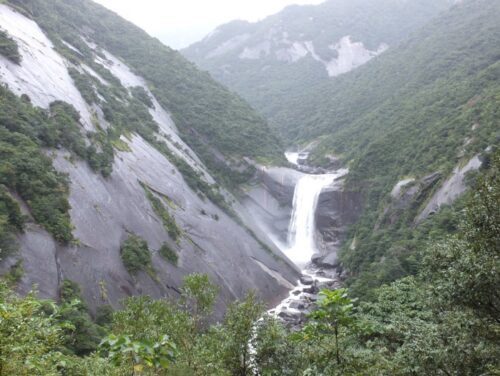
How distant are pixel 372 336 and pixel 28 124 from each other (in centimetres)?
2241

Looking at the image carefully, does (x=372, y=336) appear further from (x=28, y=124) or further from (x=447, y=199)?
(x=28, y=124)

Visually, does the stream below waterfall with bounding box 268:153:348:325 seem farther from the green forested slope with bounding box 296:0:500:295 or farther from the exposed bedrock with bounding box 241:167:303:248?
the green forested slope with bounding box 296:0:500:295

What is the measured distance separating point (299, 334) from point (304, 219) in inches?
1827

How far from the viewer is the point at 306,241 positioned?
5225 cm

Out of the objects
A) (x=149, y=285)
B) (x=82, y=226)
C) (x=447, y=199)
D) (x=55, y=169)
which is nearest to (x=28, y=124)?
(x=55, y=169)

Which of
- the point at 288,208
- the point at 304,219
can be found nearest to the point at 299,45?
the point at 288,208

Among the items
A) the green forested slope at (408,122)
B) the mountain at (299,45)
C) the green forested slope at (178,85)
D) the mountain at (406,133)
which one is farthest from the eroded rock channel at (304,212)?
the mountain at (299,45)

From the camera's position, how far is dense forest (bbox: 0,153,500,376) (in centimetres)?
635

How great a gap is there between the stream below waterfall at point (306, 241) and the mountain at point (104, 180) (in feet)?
5.75

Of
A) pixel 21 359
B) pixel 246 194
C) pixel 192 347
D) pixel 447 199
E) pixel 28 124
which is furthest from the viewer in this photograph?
pixel 246 194

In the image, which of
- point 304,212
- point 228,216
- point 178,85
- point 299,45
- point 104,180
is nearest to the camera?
point 104,180

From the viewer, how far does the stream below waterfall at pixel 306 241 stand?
123ft

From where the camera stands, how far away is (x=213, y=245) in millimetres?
33969

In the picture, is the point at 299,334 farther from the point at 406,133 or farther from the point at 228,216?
the point at 406,133
